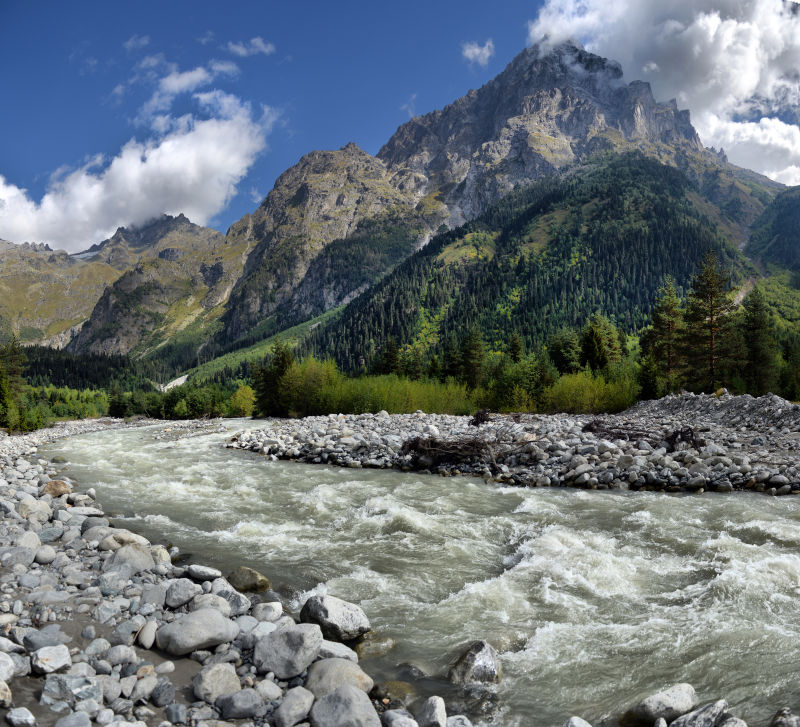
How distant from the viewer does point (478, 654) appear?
18.7 feet

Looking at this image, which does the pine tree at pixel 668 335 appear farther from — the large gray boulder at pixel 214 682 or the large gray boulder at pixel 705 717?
the large gray boulder at pixel 214 682

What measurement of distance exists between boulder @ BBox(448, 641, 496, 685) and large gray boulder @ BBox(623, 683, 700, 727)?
146 centimetres

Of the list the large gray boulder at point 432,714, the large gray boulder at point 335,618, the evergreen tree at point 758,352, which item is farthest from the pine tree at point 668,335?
the large gray boulder at point 432,714

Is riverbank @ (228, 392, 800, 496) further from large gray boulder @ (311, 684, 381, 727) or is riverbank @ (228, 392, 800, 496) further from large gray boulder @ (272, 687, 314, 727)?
large gray boulder @ (272, 687, 314, 727)

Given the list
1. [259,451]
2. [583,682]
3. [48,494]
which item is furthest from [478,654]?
[259,451]

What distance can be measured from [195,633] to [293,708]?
1967 mm

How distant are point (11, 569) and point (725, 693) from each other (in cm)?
1047

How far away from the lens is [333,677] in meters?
5.08

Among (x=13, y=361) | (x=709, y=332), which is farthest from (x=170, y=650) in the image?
(x=13, y=361)

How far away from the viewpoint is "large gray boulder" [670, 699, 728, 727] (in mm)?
4234

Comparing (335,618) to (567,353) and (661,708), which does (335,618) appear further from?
(567,353)

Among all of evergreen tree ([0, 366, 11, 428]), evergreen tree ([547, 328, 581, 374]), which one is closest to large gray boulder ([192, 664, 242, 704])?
evergreen tree ([547, 328, 581, 374])

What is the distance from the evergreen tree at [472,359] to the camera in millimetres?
75562

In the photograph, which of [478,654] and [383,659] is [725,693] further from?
[383,659]
